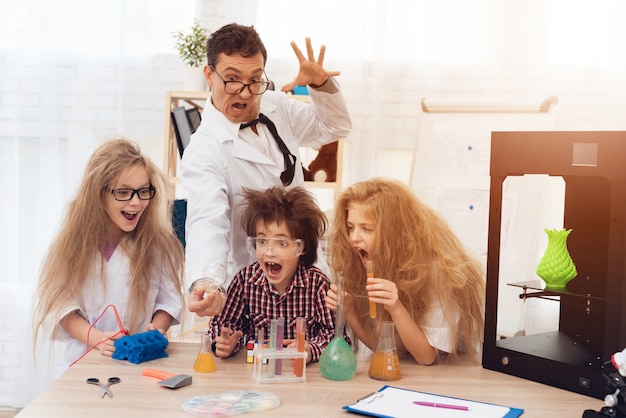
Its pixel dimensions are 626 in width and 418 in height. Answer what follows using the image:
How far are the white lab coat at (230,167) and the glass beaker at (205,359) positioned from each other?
8.5 inches

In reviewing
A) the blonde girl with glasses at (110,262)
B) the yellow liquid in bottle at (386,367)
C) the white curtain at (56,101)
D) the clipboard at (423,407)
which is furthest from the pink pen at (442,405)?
the white curtain at (56,101)

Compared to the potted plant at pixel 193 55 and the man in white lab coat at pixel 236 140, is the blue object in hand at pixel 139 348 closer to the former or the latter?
the man in white lab coat at pixel 236 140

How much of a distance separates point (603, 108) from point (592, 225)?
72.1 inches

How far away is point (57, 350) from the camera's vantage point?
11.8 feet

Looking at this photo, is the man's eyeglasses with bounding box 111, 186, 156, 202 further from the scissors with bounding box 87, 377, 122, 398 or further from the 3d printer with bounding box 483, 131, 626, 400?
the 3d printer with bounding box 483, 131, 626, 400

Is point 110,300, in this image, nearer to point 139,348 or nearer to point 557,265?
point 139,348

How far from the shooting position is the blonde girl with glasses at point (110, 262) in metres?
2.19

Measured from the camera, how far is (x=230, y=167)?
7.56ft

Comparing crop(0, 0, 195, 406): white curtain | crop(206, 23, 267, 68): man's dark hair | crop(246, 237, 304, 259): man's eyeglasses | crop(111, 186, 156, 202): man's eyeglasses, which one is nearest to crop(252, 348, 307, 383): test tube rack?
crop(246, 237, 304, 259): man's eyeglasses

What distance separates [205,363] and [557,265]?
3.05 feet

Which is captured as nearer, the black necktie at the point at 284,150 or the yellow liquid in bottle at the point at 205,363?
the yellow liquid in bottle at the point at 205,363

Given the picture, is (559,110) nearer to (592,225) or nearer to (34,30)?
(592,225)

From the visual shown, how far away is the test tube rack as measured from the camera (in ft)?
5.51

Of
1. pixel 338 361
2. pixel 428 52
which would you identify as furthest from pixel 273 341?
pixel 428 52
